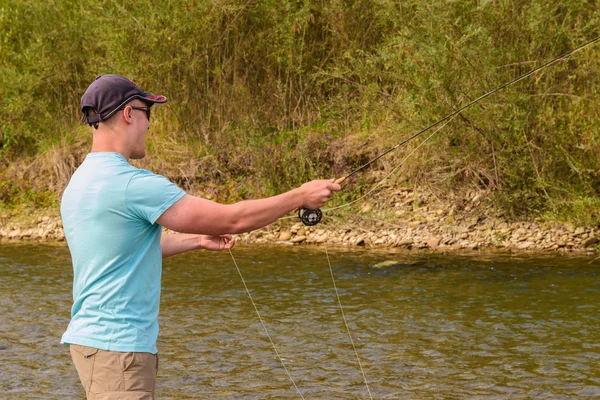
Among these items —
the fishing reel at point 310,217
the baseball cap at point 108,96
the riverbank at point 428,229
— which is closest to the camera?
the baseball cap at point 108,96

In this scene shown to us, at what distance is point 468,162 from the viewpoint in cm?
1301

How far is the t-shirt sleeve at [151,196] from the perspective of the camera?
9.35 feet

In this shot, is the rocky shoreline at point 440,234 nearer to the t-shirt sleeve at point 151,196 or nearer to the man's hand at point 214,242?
the man's hand at point 214,242

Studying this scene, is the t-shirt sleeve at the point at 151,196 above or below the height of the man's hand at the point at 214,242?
above

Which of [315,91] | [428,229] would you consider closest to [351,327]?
[428,229]

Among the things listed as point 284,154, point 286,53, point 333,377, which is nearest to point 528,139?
point 284,154

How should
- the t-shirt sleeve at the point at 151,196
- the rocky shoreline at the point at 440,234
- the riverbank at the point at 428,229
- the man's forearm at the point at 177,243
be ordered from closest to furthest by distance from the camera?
1. the t-shirt sleeve at the point at 151,196
2. the man's forearm at the point at 177,243
3. the rocky shoreline at the point at 440,234
4. the riverbank at the point at 428,229

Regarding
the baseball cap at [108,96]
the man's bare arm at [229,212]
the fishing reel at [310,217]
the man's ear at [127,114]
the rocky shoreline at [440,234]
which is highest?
the baseball cap at [108,96]

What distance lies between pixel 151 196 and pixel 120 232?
181 millimetres

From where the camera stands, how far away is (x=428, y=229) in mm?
12953

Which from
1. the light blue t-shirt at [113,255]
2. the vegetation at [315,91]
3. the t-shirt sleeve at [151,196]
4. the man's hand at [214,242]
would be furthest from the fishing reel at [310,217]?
the vegetation at [315,91]

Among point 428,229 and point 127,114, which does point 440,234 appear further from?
point 127,114

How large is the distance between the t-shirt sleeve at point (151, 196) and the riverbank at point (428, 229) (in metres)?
9.49

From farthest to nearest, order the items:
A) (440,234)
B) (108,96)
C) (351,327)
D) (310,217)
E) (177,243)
A: (440,234), (351,327), (310,217), (177,243), (108,96)
